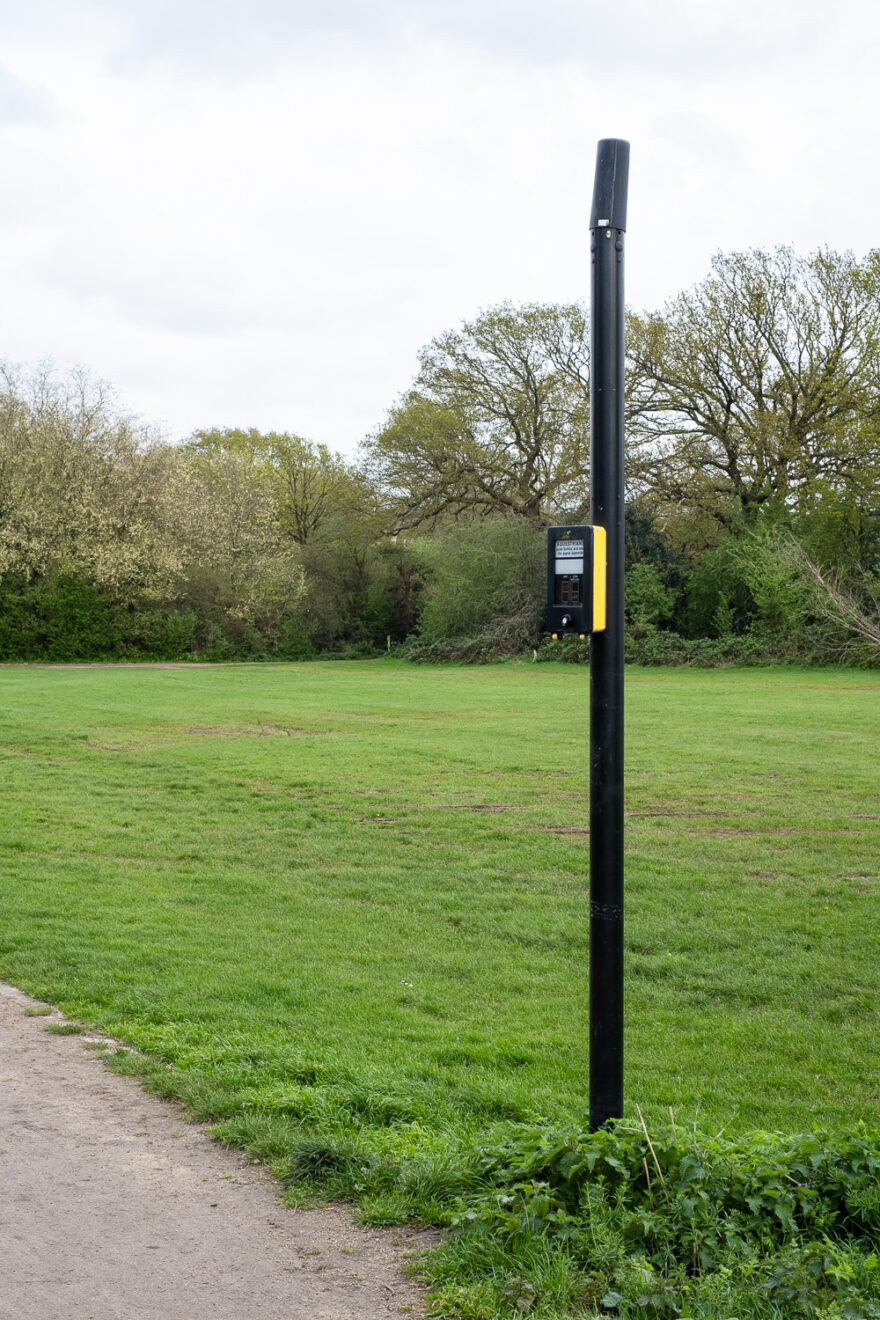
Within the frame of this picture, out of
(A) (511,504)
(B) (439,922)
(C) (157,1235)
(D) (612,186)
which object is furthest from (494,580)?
(C) (157,1235)

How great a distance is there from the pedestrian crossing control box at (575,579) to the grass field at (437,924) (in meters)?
2.13

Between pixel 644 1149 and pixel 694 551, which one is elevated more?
pixel 694 551

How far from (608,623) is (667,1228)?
6.48 ft

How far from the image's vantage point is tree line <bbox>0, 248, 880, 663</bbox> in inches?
1655

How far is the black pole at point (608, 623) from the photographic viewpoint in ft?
12.8

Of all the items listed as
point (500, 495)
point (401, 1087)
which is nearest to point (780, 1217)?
point (401, 1087)

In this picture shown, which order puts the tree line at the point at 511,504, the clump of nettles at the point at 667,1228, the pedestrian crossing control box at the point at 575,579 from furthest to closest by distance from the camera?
the tree line at the point at 511,504, the pedestrian crossing control box at the point at 575,579, the clump of nettles at the point at 667,1228

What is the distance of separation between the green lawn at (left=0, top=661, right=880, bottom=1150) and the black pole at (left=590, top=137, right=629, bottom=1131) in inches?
37.7

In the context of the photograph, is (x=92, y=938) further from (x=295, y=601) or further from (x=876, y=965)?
(x=295, y=601)

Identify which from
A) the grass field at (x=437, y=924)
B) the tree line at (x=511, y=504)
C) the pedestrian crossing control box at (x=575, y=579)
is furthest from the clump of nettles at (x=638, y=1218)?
the tree line at (x=511, y=504)

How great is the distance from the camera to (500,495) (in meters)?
51.9

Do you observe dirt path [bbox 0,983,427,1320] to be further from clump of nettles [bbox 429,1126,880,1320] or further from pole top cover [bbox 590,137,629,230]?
pole top cover [bbox 590,137,629,230]

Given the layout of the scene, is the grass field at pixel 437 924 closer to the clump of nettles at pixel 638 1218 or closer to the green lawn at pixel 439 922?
the green lawn at pixel 439 922

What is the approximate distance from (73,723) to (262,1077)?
18.2m
